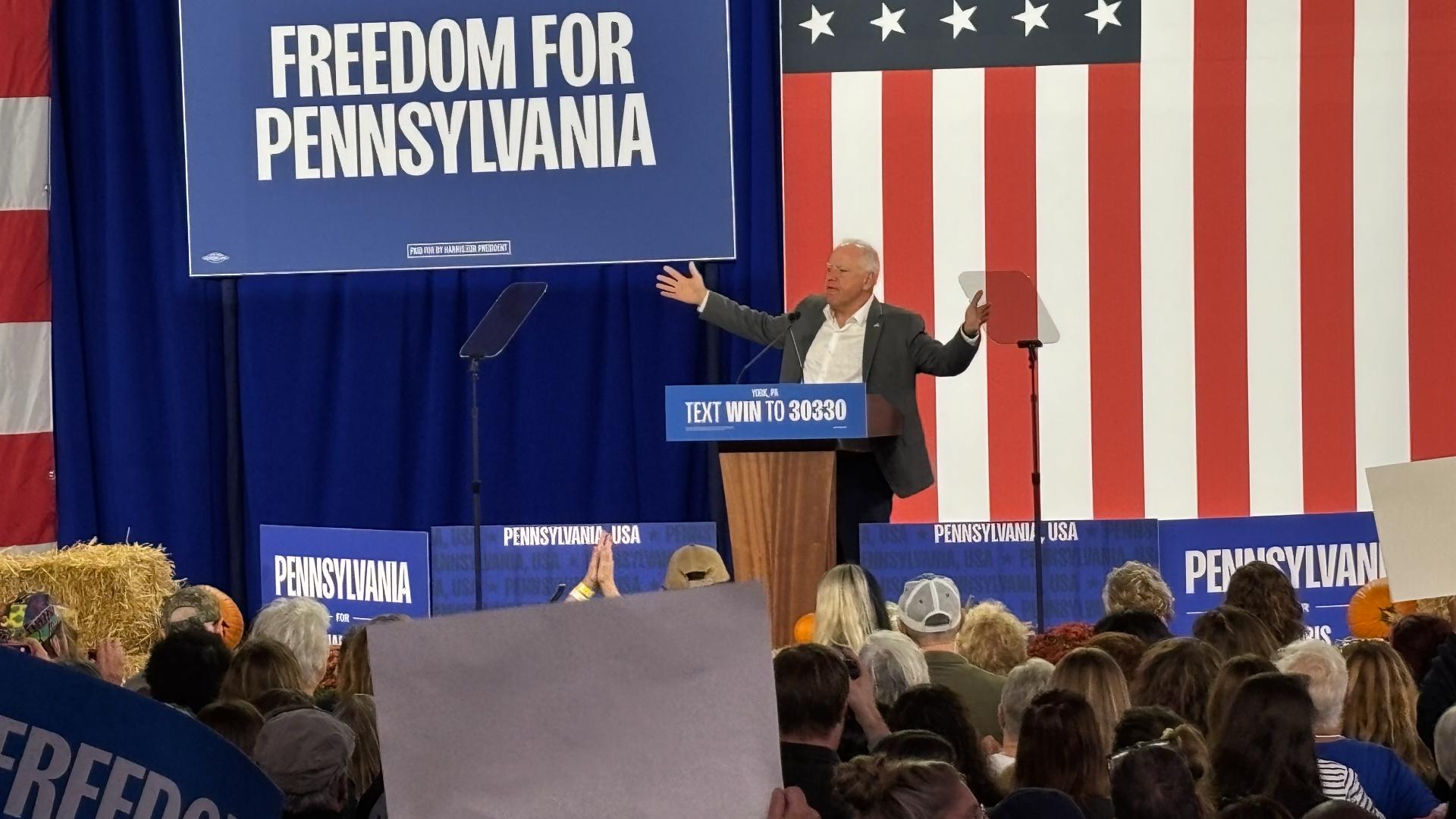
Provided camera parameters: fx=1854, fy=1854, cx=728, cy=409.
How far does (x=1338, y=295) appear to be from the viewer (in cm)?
757

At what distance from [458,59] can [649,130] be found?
2.87ft

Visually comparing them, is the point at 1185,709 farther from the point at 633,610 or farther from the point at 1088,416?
the point at 1088,416

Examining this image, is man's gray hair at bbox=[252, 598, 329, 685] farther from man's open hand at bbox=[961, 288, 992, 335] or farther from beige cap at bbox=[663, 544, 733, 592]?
man's open hand at bbox=[961, 288, 992, 335]

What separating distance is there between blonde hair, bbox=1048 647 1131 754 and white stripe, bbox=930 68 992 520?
4491mm

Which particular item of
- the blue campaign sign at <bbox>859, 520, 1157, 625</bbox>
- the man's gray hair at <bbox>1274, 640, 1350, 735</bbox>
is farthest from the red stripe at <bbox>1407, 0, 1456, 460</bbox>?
the man's gray hair at <bbox>1274, 640, 1350, 735</bbox>

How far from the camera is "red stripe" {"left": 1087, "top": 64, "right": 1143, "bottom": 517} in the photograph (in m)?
7.60

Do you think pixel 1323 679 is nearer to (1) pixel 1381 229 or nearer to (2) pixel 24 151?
(1) pixel 1381 229

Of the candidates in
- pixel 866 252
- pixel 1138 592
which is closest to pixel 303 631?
pixel 1138 592

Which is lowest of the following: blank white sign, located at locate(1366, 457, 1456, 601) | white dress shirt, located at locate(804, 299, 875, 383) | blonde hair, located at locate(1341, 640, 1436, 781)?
blonde hair, located at locate(1341, 640, 1436, 781)

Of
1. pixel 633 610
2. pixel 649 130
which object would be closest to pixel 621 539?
pixel 649 130

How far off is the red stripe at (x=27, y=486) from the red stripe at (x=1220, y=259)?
485 cm

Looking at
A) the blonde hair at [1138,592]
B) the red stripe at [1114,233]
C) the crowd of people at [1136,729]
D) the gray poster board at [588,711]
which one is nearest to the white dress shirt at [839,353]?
the red stripe at [1114,233]

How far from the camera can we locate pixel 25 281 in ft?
26.8

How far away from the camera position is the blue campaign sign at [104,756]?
1087mm
